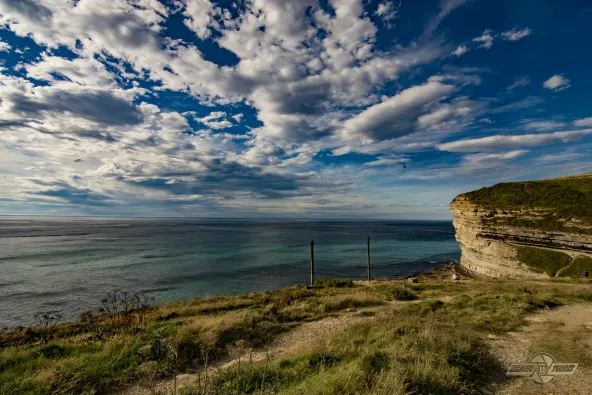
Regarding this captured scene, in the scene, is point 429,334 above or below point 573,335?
above

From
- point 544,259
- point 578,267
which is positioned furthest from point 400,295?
point 544,259

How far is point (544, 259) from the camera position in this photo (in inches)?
1435

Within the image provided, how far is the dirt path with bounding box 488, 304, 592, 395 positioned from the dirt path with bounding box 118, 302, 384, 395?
5.05 meters

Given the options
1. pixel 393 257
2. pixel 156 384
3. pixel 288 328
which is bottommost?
pixel 393 257

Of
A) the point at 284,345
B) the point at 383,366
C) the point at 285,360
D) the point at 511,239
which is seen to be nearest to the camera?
the point at 383,366

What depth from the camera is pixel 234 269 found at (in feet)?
145

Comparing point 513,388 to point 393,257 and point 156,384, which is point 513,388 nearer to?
point 156,384

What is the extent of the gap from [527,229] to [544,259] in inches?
203

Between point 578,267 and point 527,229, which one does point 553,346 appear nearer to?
point 578,267

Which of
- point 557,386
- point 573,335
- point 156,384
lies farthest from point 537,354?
point 156,384

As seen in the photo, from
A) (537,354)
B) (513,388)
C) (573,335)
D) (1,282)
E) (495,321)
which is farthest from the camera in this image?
(1,282)

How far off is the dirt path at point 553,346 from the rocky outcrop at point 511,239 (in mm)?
30501

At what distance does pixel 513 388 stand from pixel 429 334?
7.09ft

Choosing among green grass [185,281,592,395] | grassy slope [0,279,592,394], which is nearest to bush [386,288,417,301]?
grassy slope [0,279,592,394]
